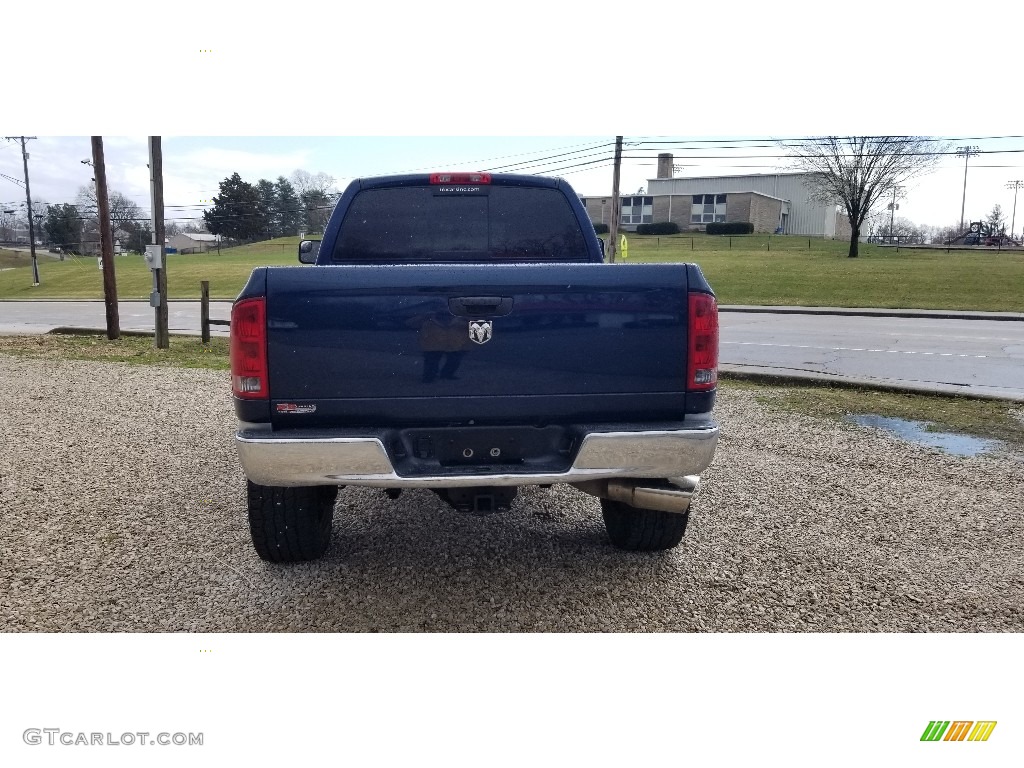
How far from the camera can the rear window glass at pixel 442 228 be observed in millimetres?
4348

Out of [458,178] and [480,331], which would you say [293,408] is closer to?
[480,331]

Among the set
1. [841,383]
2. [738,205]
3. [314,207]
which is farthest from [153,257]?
[738,205]

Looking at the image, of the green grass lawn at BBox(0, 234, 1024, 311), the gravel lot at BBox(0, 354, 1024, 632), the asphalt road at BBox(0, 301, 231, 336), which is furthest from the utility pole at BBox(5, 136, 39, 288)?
the gravel lot at BBox(0, 354, 1024, 632)

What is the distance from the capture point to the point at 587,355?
299 centimetres

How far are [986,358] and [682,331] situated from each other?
38.0ft

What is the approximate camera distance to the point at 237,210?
21.2 metres

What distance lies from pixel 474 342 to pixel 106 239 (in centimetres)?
1492

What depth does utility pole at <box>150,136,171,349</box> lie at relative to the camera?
1357 cm

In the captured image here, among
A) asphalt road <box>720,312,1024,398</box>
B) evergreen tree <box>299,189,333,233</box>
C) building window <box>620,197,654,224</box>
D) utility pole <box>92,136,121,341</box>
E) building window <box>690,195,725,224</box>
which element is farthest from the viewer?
building window <box>620,197,654,224</box>

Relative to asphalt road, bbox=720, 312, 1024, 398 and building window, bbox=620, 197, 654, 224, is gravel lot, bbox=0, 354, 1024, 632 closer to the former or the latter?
asphalt road, bbox=720, 312, 1024, 398

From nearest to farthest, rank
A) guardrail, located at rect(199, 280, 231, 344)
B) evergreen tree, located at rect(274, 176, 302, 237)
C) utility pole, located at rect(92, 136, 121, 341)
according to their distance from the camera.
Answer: guardrail, located at rect(199, 280, 231, 344)
utility pole, located at rect(92, 136, 121, 341)
evergreen tree, located at rect(274, 176, 302, 237)

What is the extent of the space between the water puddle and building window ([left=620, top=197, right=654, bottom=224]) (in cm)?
6099

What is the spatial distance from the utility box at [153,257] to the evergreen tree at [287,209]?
8.17 feet

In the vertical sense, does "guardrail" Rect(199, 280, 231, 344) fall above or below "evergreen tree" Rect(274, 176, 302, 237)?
below
